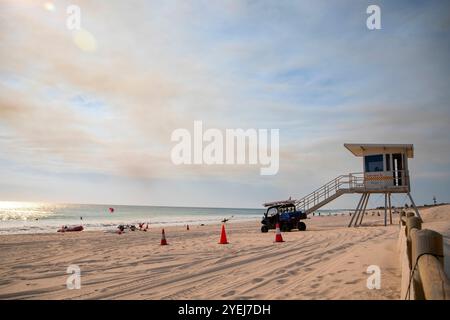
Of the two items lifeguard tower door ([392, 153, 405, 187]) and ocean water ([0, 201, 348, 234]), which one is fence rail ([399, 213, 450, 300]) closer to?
lifeguard tower door ([392, 153, 405, 187])

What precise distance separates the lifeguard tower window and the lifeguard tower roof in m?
0.37

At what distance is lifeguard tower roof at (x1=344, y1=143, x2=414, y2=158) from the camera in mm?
23700

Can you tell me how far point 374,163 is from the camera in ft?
81.6

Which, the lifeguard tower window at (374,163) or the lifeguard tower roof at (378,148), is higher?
the lifeguard tower roof at (378,148)

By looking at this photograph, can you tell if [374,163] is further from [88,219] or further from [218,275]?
[88,219]

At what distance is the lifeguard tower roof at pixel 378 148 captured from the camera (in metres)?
23.7

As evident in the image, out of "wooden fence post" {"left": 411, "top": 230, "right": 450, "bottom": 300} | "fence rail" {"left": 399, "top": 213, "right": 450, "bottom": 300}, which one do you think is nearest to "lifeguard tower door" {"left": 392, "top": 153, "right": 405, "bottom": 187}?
"fence rail" {"left": 399, "top": 213, "right": 450, "bottom": 300}

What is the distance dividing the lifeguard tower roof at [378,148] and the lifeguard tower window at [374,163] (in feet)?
1.23

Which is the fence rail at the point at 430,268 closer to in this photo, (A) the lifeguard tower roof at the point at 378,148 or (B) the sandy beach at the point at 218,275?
(B) the sandy beach at the point at 218,275

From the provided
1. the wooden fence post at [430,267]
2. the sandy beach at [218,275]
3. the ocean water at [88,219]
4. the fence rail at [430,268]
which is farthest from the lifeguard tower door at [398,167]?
the ocean water at [88,219]

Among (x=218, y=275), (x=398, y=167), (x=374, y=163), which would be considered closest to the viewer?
(x=218, y=275)

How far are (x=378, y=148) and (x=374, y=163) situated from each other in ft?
3.89

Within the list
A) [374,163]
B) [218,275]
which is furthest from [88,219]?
[218,275]
